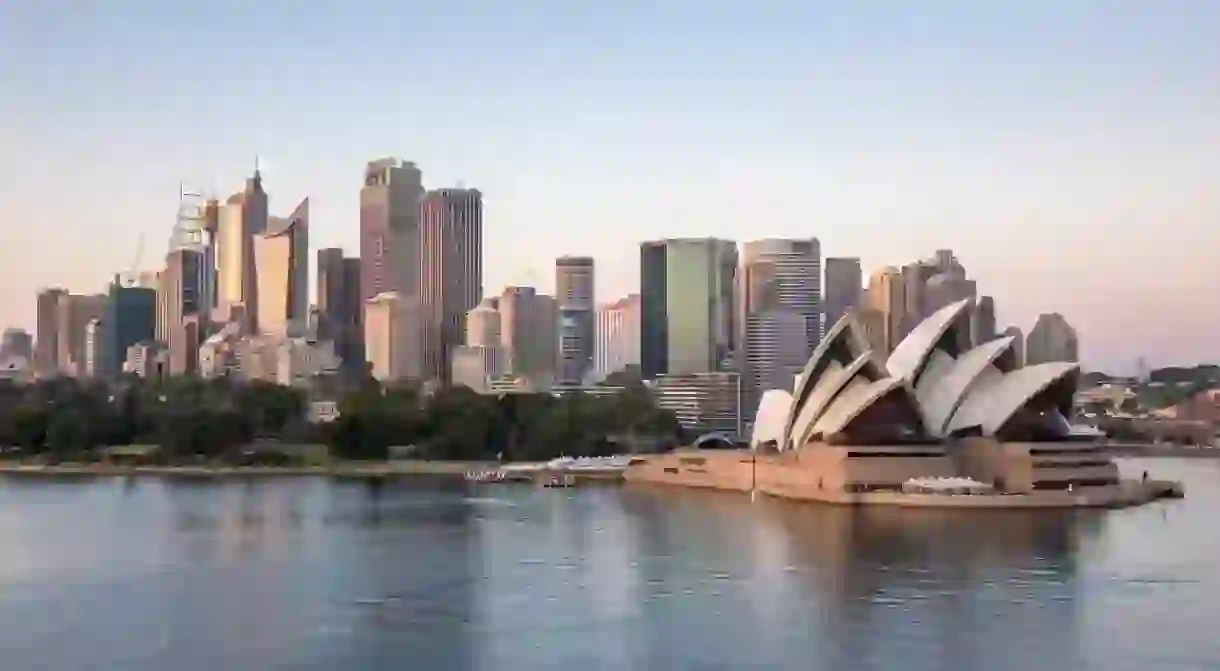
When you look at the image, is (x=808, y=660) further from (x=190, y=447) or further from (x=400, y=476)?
(x=190, y=447)

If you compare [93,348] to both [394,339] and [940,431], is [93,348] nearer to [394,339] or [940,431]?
[394,339]

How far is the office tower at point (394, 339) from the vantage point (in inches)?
5010

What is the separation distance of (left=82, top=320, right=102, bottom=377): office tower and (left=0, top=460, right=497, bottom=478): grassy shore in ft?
216

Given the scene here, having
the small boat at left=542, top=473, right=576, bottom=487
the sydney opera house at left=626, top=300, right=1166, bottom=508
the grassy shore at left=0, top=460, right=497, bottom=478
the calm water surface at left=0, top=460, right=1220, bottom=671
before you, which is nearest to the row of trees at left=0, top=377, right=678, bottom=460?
the grassy shore at left=0, top=460, right=497, bottom=478

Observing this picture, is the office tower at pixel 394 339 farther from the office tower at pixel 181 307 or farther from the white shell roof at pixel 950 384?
the white shell roof at pixel 950 384

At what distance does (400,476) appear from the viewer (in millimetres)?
66000

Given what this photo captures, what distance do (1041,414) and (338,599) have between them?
27008 millimetres

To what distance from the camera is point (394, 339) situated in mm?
127188

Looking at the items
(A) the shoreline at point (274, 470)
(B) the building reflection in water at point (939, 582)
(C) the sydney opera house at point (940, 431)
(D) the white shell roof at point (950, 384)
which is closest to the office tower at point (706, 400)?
(A) the shoreline at point (274, 470)

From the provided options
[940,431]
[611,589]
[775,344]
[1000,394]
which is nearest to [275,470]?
[940,431]

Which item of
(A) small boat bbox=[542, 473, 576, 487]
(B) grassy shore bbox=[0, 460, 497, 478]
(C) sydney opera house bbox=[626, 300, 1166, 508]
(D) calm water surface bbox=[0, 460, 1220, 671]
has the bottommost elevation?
(D) calm water surface bbox=[0, 460, 1220, 671]

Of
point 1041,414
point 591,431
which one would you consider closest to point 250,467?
point 591,431

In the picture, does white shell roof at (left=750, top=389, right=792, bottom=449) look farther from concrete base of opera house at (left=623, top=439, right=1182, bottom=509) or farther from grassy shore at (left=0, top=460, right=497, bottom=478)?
grassy shore at (left=0, top=460, right=497, bottom=478)

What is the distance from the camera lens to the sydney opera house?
45.3m
